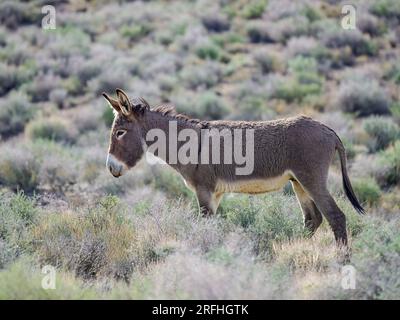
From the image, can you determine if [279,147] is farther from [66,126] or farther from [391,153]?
[66,126]

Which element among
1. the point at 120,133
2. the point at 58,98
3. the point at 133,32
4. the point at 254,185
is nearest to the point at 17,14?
the point at 133,32

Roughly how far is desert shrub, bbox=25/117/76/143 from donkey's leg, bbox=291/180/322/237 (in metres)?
10.9

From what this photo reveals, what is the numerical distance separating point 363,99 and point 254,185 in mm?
12338

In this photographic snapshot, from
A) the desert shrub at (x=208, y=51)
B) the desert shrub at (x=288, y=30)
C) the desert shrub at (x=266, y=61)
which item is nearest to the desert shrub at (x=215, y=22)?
the desert shrub at (x=288, y=30)

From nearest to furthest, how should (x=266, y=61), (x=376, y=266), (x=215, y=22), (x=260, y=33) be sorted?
(x=376, y=266) → (x=266, y=61) → (x=260, y=33) → (x=215, y=22)

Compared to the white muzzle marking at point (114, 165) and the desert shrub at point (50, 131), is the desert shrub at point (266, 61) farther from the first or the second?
the white muzzle marking at point (114, 165)

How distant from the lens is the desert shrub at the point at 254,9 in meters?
28.5

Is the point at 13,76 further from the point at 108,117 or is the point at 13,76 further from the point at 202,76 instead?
the point at 202,76

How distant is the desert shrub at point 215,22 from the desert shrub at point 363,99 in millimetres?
8808

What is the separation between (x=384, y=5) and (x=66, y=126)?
1506 centimetres

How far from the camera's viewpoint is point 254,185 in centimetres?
859

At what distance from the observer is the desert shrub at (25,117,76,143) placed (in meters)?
18.2

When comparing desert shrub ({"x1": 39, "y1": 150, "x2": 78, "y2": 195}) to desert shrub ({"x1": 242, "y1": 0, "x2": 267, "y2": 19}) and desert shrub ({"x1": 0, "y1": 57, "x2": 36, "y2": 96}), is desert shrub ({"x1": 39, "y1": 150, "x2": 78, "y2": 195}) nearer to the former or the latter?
desert shrub ({"x1": 0, "y1": 57, "x2": 36, "y2": 96})

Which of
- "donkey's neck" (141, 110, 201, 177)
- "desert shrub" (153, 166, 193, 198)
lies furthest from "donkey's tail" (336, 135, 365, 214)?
"desert shrub" (153, 166, 193, 198)
